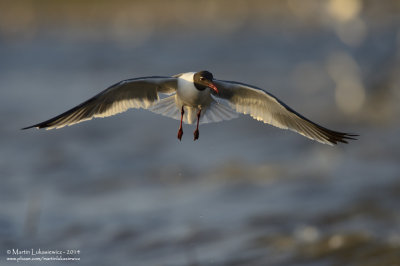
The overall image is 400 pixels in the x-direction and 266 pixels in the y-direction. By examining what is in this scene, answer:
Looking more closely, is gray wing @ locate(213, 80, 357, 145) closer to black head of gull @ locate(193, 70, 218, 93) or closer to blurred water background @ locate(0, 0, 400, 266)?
black head of gull @ locate(193, 70, 218, 93)

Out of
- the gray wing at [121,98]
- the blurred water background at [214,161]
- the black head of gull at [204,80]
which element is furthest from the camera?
the blurred water background at [214,161]

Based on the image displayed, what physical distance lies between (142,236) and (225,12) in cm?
2427

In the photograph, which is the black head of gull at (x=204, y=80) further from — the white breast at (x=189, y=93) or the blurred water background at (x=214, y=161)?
the blurred water background at (x=214, y=161)

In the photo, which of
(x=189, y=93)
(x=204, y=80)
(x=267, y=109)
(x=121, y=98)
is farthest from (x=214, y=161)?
(x=204, y=80)

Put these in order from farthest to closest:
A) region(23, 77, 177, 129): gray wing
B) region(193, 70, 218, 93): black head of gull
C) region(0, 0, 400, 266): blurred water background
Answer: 1. region(0, 0, 400, 266): blurred water background
2. region(23, 77, 177, 129): gray wing
3. region(193, 70, 218, 93): black head of gull

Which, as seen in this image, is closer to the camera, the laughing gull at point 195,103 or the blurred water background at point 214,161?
the laughing gull at point 195,103

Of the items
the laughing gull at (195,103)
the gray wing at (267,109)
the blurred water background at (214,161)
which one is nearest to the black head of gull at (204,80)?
the laughing gull at (195,103)

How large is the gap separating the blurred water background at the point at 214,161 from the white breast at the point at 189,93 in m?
2.50

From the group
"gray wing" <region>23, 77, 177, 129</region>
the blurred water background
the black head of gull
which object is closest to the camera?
the black head of gull

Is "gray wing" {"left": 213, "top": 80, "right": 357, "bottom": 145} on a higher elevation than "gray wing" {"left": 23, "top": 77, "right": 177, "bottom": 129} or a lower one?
lower

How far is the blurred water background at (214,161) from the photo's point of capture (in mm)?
9469

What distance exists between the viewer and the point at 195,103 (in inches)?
275

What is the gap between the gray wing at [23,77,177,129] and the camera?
679cm

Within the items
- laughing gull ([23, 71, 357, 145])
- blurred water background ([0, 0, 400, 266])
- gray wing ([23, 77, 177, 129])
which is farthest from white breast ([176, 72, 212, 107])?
blurred water background ([0, 0, 400, 266])
